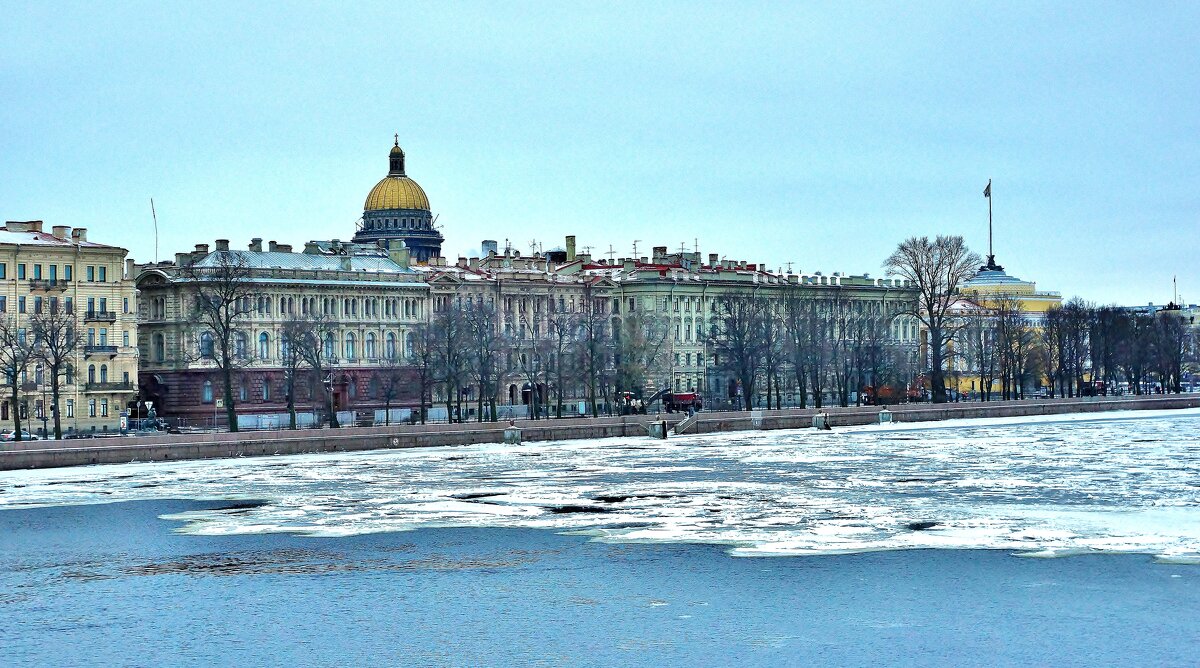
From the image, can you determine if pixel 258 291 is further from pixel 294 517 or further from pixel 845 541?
pixel 845 541

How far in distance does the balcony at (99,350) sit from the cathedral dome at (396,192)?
3723 cm

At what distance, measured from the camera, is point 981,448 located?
221 feet

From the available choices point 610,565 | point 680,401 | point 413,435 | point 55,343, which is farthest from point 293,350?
point 610,565

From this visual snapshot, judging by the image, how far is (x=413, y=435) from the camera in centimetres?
7169

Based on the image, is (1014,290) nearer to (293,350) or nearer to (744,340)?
(744,340)

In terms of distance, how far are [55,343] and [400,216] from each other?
47.3m

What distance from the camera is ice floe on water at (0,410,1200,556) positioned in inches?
1534

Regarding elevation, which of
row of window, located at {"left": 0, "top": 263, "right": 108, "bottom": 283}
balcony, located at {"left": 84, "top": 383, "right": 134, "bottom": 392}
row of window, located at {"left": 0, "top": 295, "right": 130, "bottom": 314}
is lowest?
balcony, located at {"left": 84, "top": 383, "right": 134, "bottom": 392}

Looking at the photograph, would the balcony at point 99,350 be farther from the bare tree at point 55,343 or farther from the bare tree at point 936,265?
the bare tree at point 936,265

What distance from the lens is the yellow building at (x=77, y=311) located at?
87.6 m

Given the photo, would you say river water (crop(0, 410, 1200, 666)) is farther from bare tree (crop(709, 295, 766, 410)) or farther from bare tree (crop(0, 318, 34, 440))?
bare tree (crop(709, 295, 766, 410))

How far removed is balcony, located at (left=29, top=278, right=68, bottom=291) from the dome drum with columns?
3732 cm

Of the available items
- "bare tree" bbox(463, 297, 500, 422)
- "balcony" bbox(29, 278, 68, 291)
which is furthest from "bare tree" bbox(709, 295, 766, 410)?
"balcony" bbox(29, 278, 68, 291)

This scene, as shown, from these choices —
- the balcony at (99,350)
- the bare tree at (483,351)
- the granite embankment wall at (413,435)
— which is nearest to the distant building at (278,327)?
the balcony at (99,350)
